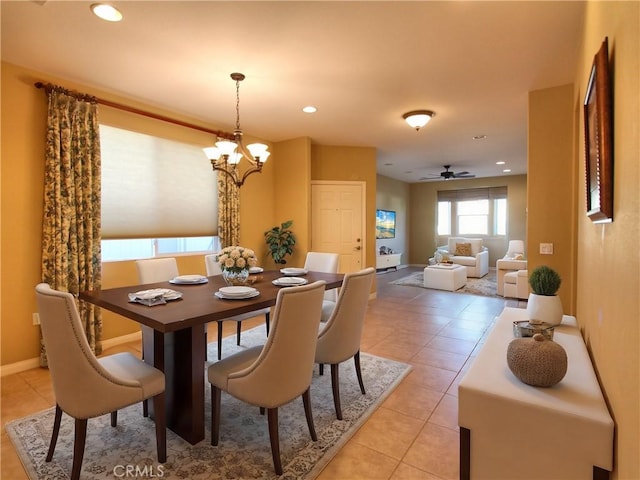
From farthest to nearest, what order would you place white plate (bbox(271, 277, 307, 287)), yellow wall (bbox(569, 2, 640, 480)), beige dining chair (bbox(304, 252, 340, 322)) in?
beige dining chair (bbox(304, 252, 340, 322)) → white plate (bbox(271, 277, 307, 287)) → yellow wall (bbox(569, 2, 640, 480))

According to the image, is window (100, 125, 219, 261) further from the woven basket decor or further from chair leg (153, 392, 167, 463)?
the woven basket decor

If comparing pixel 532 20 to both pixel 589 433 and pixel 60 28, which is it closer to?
pixel 589 433

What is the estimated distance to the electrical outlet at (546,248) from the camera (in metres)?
3.35

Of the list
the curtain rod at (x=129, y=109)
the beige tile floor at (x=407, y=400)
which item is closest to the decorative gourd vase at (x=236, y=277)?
the beige tile floor at (x=407, y=400)

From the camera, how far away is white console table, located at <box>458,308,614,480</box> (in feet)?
3.61

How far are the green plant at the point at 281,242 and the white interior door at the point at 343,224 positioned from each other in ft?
1.78

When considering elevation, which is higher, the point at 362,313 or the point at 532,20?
the point at 532,20

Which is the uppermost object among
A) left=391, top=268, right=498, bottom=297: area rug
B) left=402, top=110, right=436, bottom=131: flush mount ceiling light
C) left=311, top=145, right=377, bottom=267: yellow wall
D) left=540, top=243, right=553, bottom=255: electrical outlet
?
left=402, top=110, right=436, bottom=131: flush mount ceiling light

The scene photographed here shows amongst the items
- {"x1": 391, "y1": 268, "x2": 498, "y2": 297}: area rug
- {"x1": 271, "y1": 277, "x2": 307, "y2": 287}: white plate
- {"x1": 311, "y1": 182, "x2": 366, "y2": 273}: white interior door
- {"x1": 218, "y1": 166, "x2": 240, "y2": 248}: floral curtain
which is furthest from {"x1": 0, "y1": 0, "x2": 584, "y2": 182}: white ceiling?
{"x1": 391, "y1": 268, "x2": 498, "y2": 297}: area rug

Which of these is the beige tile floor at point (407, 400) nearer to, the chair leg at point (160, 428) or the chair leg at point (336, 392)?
the chair leg at point (336, 392)

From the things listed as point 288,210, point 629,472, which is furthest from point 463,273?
point 629,472

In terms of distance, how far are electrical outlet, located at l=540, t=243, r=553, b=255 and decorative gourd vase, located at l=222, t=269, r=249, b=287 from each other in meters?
2.95

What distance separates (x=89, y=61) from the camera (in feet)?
9.50

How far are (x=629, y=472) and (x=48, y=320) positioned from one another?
2.23m
